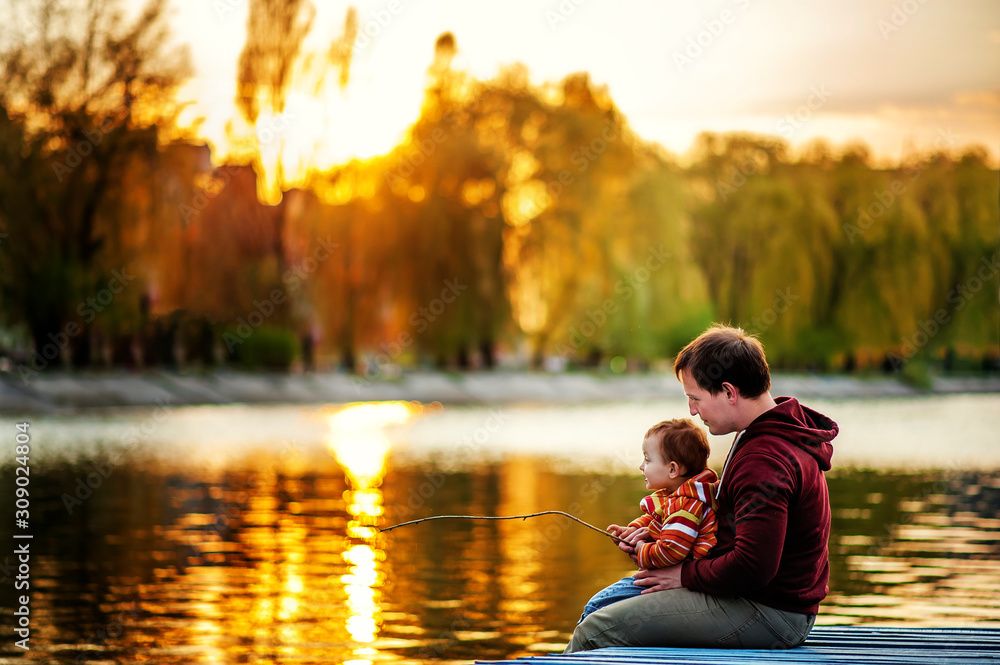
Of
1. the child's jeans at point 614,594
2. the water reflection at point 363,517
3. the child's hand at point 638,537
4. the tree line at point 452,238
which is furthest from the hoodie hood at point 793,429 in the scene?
the tree line at point 452,238

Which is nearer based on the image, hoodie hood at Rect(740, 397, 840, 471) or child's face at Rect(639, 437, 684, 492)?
hoodie hood at Rect(740, 397, 840, 471)

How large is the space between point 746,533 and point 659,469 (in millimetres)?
332

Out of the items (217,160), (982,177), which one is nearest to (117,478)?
(217,160)

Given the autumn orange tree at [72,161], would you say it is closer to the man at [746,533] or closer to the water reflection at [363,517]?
the water reflection at [363,517]

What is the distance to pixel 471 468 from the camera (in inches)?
665

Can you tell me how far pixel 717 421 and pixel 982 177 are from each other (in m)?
42.8

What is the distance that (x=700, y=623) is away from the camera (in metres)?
3.48

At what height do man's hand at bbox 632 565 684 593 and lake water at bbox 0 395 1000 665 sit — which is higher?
man's hand at bbox 632 565 684 593

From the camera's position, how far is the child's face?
A: 3482 mm

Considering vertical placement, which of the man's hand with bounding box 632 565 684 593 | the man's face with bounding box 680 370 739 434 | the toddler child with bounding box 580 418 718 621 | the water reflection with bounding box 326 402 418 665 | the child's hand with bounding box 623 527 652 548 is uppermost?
the man's face with bounding box 680 370 739 434

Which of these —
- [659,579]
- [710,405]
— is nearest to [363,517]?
[659,579]

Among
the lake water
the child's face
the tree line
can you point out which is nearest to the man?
the child's face

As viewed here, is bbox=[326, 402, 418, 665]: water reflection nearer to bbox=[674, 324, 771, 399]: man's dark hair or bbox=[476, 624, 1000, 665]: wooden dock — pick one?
bbox=[476, 624, 1000, 665]: wooden dock

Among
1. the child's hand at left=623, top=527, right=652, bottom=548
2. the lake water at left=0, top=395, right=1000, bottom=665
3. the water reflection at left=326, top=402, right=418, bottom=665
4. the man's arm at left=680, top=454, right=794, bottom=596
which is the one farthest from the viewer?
the water reflection at left=326, top=402, right=418, bottom=665
